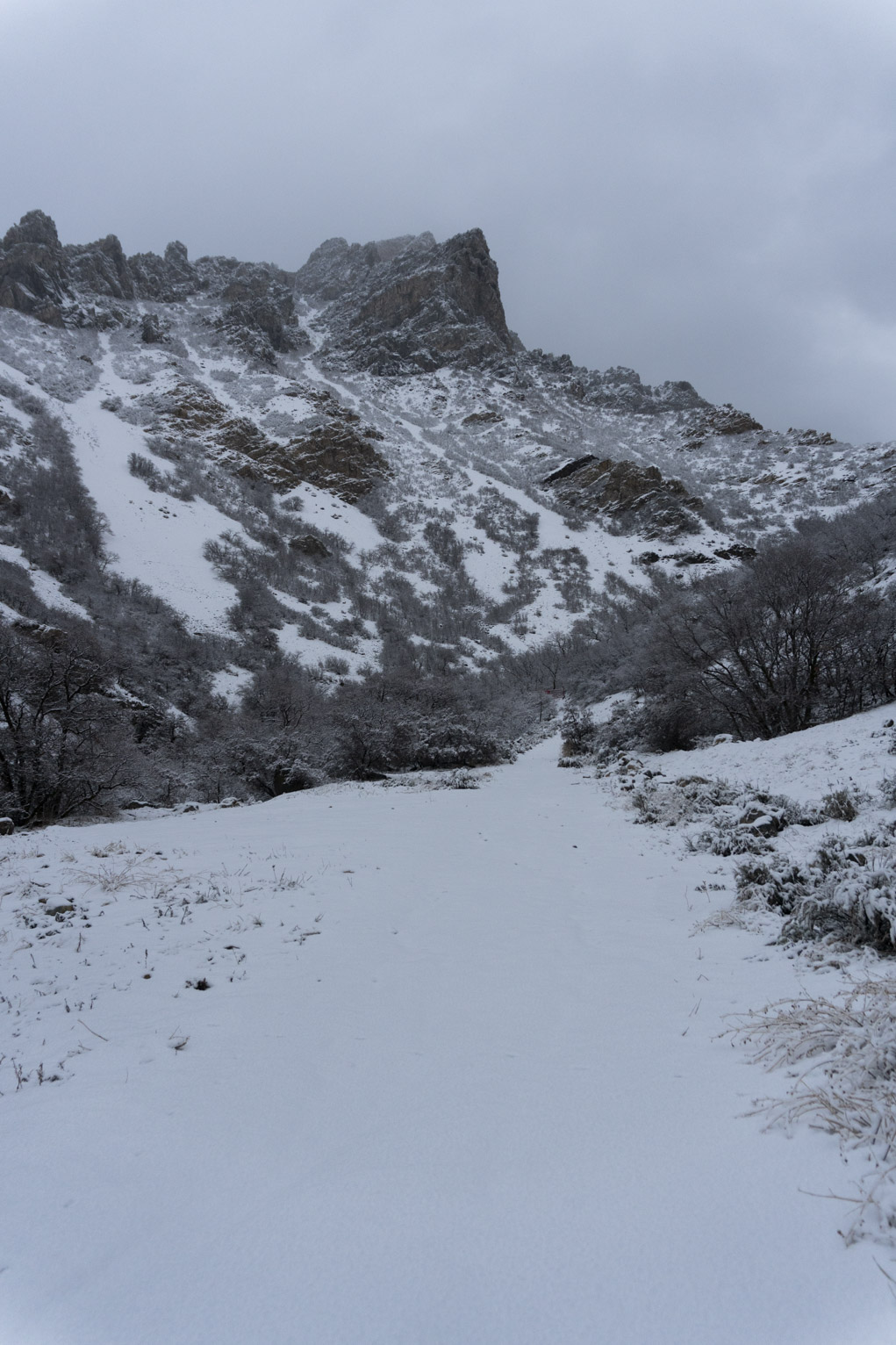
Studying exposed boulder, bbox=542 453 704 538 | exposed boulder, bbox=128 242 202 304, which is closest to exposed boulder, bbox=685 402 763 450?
exposed boulder, bbox=542 453 704 538

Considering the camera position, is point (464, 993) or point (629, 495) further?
point (629, 495)

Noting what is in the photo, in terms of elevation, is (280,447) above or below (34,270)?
below

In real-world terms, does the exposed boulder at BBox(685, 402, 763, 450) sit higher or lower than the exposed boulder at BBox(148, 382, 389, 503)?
higher

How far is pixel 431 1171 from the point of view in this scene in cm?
164

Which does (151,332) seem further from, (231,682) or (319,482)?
(231,682)

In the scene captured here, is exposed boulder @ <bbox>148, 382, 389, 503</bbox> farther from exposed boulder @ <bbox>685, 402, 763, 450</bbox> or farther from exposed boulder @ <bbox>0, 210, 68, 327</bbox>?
exposed boulder @ <bbox>685, 402, 763, 450</bbox>

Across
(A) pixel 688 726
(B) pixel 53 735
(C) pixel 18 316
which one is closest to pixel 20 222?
(C) pixel 18 316

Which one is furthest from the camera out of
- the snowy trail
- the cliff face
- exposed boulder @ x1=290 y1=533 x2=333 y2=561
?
the cliff face

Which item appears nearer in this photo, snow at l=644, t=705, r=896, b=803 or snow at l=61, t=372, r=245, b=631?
snow at l=644, t=705, r=896, b=803

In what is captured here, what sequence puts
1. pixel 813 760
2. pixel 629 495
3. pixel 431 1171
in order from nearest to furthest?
pixel 431 1171 < pixel 813 760 < pixel 629 495

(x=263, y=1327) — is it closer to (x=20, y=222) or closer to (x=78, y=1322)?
(x=78, y=1322)

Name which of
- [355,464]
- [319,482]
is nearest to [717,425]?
[355,464]

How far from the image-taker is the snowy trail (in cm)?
121

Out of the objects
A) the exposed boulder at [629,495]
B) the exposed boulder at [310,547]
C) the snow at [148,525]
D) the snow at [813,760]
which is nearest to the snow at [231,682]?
the snow at [148,525]
